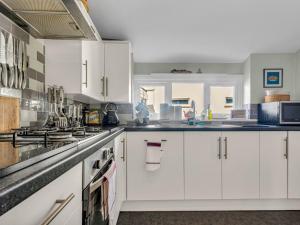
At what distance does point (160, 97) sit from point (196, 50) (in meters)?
0.93

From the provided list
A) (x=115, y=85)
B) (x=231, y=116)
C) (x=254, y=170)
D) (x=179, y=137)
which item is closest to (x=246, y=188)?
(x=254, y=170)

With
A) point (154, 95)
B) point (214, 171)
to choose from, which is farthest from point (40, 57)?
point (154, 95)

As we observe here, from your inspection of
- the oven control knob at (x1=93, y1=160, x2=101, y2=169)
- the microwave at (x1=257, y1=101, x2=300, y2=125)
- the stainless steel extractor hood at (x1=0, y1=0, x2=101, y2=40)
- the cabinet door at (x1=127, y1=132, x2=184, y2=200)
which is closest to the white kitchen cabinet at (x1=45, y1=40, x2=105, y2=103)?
the stainless steel extractor hood at (x1=0, y1=0, x2=101, y2=40)

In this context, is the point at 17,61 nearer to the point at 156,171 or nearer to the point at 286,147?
the point at 156,171

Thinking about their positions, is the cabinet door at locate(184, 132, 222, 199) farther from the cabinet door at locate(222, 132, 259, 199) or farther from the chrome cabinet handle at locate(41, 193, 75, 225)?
the chrome cabinet handle at locate(41, 193, 75, 225)

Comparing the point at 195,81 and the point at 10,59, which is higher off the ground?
the point at 195,81

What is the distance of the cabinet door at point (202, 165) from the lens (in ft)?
8.24

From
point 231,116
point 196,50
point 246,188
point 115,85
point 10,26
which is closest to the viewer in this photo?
point 10,26

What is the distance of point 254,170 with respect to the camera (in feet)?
8.27

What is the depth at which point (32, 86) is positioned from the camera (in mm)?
1748

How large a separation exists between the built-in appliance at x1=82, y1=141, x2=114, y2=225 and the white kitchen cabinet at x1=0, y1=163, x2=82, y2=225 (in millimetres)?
68

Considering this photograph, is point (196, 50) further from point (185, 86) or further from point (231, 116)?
point (231, 116)

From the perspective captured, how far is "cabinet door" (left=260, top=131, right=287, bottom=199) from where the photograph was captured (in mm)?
2521

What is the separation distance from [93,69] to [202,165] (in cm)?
149
